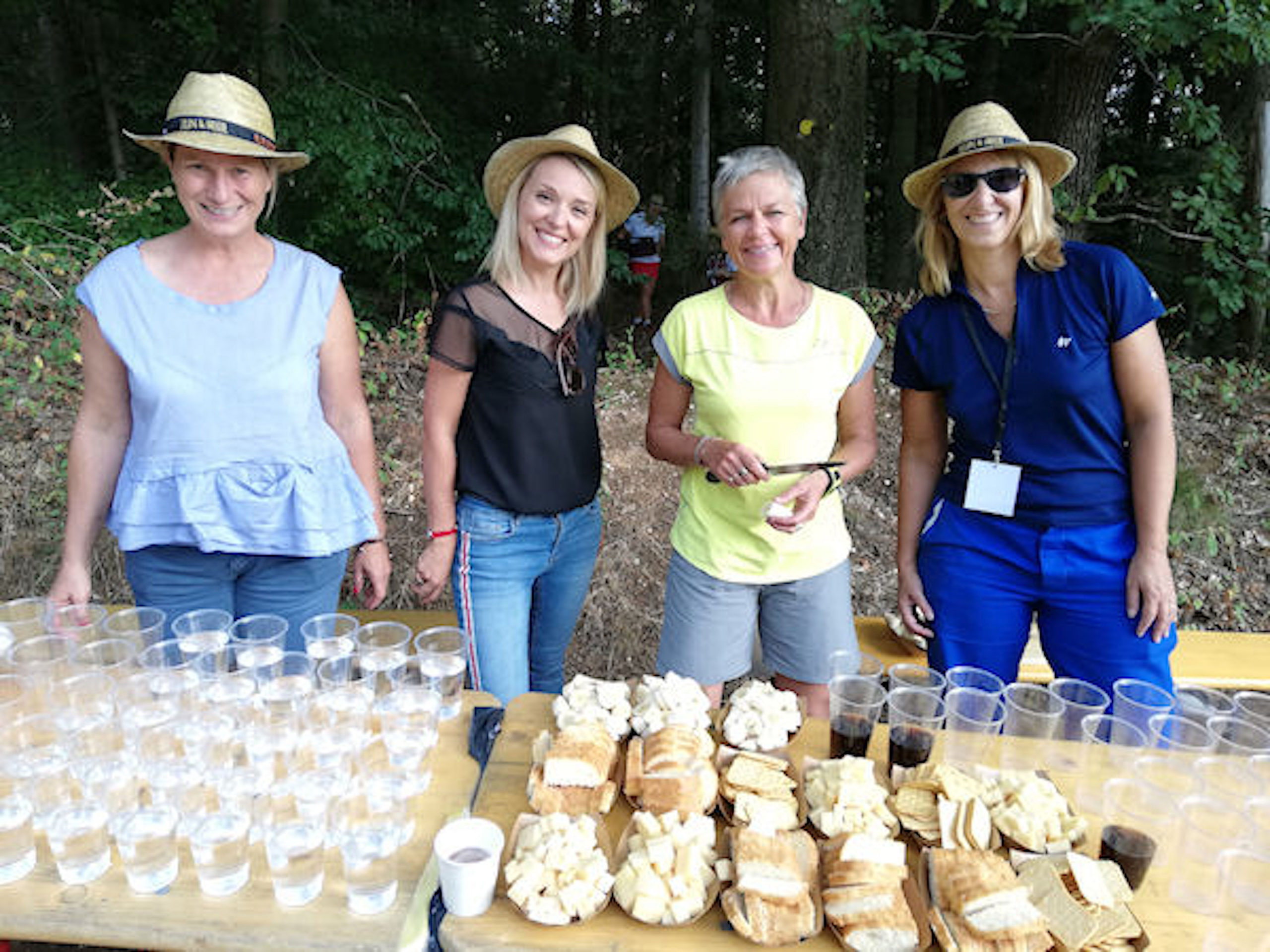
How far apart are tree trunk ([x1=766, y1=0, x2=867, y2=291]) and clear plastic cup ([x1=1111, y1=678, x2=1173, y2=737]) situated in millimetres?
5709

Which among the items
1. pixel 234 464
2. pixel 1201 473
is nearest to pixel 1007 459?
pixel 234 464

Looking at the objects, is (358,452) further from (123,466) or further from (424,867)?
(424,867)

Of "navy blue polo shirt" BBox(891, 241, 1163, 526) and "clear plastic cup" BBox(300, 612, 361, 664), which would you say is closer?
"clear plastic cup" BBox(300, 612, 361, 664)

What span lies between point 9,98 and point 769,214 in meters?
10.5

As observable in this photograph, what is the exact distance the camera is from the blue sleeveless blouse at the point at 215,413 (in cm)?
206

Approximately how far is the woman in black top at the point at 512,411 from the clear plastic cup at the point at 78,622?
783 mm

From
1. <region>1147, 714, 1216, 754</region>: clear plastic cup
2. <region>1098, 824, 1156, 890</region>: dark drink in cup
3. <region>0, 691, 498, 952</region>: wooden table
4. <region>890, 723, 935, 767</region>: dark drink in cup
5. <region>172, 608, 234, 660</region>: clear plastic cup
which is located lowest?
<region>0, 691, 498, 952</region>: wooden table

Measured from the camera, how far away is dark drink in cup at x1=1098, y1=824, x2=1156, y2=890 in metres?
1.48

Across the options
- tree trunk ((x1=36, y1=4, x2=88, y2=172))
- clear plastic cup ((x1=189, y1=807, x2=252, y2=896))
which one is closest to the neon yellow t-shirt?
clear plastic cup ((x1=189, y1=807, x2=252, y2=896))

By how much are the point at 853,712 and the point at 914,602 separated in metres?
0.91

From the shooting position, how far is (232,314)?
2.12m

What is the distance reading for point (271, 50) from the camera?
7.66m

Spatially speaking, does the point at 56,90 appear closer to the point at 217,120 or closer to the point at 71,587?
the point at 217,120

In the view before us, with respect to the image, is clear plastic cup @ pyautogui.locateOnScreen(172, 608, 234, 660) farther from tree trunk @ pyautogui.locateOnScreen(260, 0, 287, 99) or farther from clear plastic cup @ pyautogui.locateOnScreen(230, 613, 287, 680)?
tree trunk @ pyautogui.locateOnScreen(260, 0, 287, 99)
